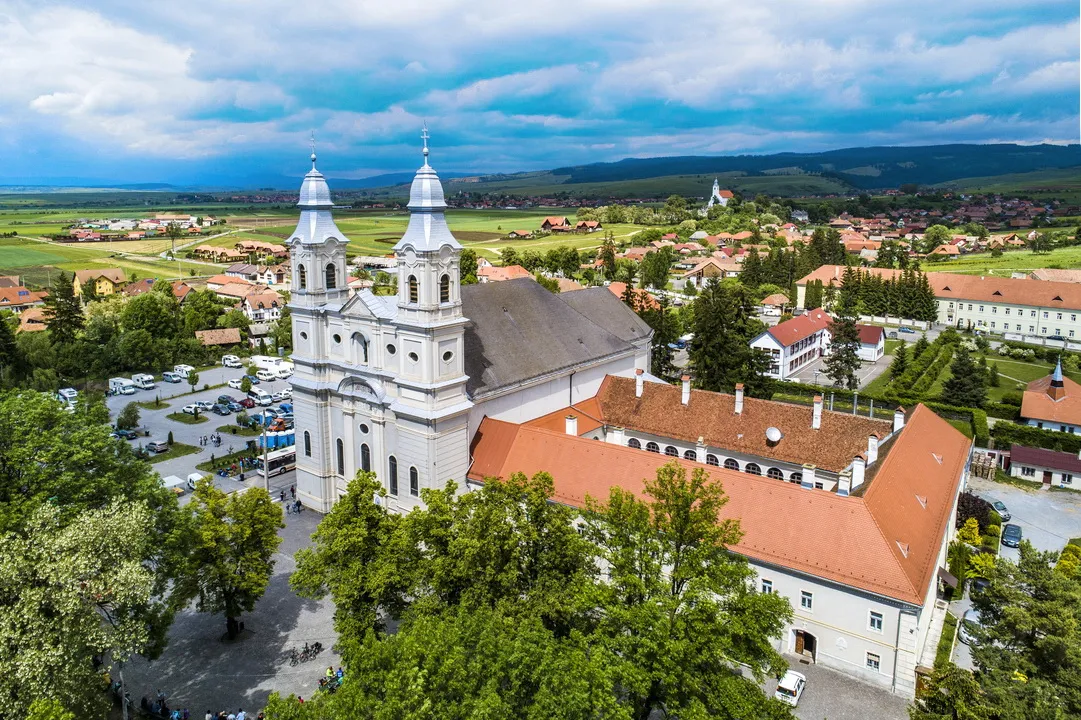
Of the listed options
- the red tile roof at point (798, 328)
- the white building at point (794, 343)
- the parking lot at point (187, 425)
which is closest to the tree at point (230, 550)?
the parking lot at point (187, 425)

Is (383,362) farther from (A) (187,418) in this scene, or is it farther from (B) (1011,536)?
(B) (1011,536)

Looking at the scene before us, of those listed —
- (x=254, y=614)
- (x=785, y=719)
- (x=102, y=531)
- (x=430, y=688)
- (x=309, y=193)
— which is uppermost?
(x=309, y=193)

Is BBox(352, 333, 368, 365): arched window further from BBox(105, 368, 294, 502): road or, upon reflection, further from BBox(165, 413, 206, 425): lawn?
BBox(165, 413, 206, 425): lawn

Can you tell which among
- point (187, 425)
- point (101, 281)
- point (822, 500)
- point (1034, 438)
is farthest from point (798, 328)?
point (101, 281)

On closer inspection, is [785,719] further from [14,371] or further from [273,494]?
[14,371]

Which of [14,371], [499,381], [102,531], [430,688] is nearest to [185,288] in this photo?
[14,371]

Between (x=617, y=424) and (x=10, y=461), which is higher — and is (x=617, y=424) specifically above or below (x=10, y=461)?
below
